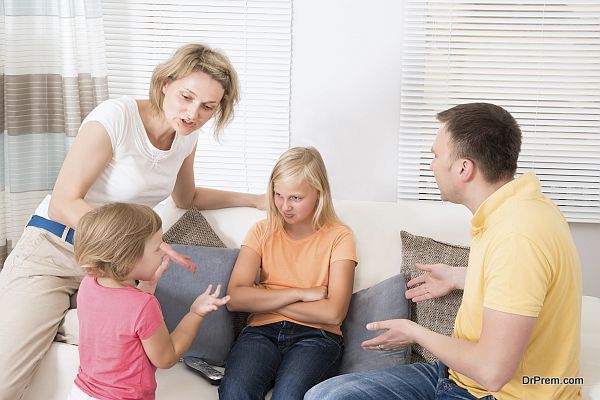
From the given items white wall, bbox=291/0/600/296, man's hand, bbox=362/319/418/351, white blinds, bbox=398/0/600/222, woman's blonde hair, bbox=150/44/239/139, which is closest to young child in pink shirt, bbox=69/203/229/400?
man's hand, bbox=362/319/418/351

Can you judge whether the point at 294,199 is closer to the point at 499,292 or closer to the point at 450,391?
the point at 450,391

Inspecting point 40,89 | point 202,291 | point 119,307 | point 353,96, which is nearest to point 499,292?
point 119,307

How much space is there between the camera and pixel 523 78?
324cm

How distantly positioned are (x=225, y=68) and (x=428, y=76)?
1.09 metres

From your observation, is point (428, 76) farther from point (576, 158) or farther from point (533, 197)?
point (533, 197)

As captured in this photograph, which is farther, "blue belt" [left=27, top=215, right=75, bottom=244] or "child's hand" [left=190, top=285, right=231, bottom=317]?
"blue belt" [left=27, top=215, right=75, bottom=244]

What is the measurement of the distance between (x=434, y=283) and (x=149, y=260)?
0.92 meters

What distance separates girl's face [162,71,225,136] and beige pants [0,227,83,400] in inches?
21.2

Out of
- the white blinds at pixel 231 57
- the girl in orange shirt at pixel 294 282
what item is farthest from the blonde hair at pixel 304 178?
the white blinds at pixel 231 57

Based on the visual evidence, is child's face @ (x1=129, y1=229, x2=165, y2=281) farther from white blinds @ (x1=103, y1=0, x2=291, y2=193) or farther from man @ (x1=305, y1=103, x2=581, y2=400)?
white blinds @ (x1=103, y1=0, x2=291, y2=193)

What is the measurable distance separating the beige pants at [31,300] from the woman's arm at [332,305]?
0.70m

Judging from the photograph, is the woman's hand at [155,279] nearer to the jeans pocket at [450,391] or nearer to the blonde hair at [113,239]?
the blonde hair at [113,239]

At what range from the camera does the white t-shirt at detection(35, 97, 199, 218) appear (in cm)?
246

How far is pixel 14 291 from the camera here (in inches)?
93.2
